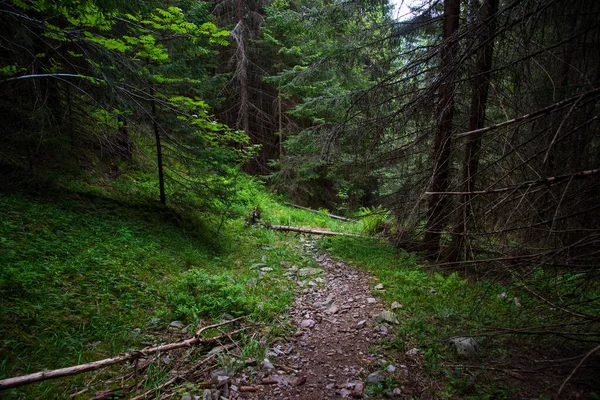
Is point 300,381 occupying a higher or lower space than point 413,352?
lower

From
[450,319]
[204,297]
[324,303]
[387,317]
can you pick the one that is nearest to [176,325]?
[204,297]

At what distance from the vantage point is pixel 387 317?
453 cm

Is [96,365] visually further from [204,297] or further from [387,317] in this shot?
[387,317]

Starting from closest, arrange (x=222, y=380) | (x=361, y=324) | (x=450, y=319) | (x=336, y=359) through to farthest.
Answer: (x=222, y=380)
(x=336, y=359)
(x=450, y=319)
(x=361, y=324)

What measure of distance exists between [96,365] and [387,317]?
385 centimetres

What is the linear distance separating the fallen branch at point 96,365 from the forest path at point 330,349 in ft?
3.14

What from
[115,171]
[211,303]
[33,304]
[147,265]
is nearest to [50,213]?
[147,265]

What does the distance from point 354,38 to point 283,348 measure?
22.5ft

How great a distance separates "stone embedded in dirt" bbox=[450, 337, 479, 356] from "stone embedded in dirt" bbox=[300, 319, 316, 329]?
208cm

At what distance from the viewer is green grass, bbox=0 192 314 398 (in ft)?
10.8

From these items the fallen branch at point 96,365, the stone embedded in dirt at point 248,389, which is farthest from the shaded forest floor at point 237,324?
the fallen branch at point 96,365

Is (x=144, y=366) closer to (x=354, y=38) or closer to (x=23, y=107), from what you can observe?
(x=23, y=107)

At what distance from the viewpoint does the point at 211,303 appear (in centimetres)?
452

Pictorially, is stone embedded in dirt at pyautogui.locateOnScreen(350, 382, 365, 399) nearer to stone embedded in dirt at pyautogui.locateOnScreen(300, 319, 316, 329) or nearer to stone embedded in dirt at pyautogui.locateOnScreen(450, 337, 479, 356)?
stone embedded in dirt at pyautogui.locateOnScreen(450, 337, 479, 356)
